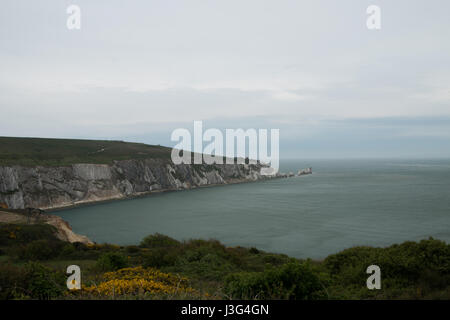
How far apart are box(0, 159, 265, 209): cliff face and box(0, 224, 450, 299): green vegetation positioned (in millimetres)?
47852

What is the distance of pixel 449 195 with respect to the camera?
198ft

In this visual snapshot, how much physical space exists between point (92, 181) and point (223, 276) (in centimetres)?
6567

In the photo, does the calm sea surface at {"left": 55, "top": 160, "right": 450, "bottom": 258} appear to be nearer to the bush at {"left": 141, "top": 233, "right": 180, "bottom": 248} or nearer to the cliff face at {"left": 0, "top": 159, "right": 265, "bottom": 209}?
the cliff face at {"left": 0, "top": 159, "right": 265, "bottom": 209}

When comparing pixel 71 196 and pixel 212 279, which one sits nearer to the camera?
pixel 212 279

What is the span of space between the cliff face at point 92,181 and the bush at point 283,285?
58113mm

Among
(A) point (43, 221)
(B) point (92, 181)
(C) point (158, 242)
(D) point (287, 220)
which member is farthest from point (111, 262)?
(B) point (92, 181)

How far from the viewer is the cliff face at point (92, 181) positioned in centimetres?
5731

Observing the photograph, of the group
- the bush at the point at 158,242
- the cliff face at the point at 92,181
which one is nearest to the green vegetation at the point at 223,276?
the bush at the point at 158,242

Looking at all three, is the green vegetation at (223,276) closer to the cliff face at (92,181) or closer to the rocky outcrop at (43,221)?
the rocky outcrop at (43,221)
